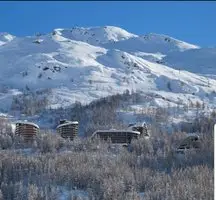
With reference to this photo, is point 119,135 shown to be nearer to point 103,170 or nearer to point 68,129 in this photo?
point 68,129

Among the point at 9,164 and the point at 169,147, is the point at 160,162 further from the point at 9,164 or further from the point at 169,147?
the point at 9,164

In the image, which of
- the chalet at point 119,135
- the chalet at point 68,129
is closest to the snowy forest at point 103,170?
the chalet at point 119,135

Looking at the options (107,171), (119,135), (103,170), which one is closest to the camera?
(107,171)

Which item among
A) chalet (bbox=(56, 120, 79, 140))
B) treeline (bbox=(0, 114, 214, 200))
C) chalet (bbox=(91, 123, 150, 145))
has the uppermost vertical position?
chalet (bbox=(56, 120, 79, 140))

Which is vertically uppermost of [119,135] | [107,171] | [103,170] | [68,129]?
[68,129]

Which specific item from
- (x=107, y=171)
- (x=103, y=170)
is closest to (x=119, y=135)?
(x=103, y=170)

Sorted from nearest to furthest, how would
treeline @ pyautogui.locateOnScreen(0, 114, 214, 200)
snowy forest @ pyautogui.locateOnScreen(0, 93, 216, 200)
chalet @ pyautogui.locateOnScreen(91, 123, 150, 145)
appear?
treeline @ pyautogui.locateOnScreen(0, 114, 214, 200), snowy forest @ pyautogui.locateOnScreen(0, 93, 216, 200), chalet @ pyautogui.locateOnScreen(91, 123, 150, 145)

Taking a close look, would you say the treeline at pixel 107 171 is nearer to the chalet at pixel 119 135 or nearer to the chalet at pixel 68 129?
the chalet at pixel 119 135

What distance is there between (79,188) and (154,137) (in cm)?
3687

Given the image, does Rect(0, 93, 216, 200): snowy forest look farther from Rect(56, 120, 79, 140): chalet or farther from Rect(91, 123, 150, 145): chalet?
Rect(56, 120, 79, 140): chalet

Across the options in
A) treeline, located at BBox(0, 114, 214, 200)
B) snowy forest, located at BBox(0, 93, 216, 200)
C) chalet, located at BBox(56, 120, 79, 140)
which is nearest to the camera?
treeline, located at BBox(0, 114, 214, 200)

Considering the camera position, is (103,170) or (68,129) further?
(68,129)

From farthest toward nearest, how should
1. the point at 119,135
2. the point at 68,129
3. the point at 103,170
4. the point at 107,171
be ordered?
the point at 68,129 < the point at 119,135 < the point at 103,170 < the point at 107,171

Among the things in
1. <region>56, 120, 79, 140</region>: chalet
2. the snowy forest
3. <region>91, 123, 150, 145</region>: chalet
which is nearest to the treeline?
the snowy forest
